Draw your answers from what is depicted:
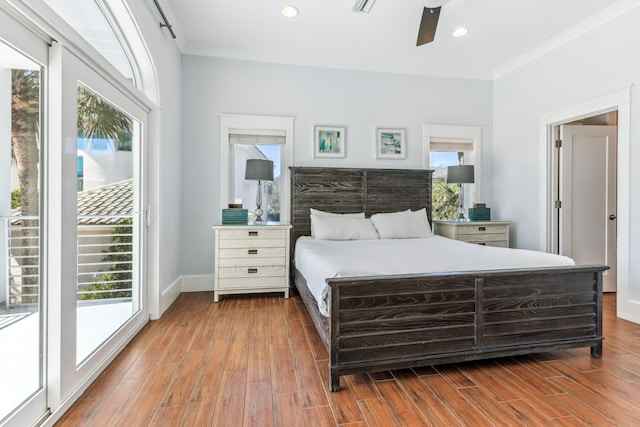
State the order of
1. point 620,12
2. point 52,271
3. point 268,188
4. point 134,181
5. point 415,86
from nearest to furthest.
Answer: point 52,271
point 134,181
point 620,12
point 268,188
point 415,86

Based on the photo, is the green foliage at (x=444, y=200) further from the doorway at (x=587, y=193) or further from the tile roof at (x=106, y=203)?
the tile roof at (x=106, y=203)

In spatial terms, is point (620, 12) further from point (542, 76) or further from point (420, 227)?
point (420, 227)

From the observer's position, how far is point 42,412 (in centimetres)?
151

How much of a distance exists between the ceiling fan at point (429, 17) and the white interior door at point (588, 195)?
2.23 metres

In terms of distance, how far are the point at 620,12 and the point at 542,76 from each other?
916 mm

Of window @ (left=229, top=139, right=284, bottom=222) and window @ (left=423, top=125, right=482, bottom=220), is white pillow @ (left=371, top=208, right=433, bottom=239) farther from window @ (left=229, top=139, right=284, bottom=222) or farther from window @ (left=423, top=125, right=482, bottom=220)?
window @ (left=229, top=139, right=284, bottom=222)

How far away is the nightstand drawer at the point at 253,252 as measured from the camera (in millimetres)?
3510

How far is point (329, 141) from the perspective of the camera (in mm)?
4199

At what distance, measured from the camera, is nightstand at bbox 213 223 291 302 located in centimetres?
350

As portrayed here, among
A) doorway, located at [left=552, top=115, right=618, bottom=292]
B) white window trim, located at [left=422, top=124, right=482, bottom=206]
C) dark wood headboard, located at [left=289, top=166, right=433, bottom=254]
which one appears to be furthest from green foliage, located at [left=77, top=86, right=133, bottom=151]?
doorway, located at [left=552, top=115, right=618, bottom=292]

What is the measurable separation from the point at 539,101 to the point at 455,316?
336 cm

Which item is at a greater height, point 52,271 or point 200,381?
point 52,271

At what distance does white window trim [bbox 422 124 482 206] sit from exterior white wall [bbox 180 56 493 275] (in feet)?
0.28

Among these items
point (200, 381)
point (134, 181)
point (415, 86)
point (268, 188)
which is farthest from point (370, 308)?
point (415, 86)
